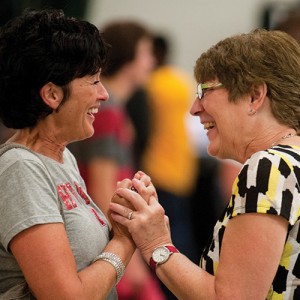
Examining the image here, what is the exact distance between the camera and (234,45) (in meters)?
2.41

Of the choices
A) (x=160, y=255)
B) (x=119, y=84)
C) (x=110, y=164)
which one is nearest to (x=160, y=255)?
(x=160, y=255)

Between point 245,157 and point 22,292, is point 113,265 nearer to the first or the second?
point 22,292

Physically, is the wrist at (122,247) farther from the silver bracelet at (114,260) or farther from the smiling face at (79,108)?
the smiling face at (79,108)

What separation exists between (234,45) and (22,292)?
3.03 ft

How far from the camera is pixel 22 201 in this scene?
7.16ft

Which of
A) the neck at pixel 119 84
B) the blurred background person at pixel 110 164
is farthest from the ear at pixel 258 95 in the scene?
the neck at pixel 119 84

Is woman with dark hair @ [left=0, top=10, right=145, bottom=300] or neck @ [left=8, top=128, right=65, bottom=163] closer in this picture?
woman with dark hair @ [left=0, top=10, right=145, bottom=300]

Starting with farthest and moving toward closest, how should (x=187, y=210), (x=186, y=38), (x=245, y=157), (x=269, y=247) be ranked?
(x=186, y=38)
(x=187, y=210)
(x=245, y=157)
(x=269, y=247)

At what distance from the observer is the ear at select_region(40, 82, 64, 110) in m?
2.31

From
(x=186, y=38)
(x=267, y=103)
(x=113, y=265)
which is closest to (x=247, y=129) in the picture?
(x=267, y=103)

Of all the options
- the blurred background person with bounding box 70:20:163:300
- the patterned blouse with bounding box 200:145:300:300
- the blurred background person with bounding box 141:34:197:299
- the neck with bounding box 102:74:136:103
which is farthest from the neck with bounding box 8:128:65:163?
the blurred background person with bounding box 141:34:197:299

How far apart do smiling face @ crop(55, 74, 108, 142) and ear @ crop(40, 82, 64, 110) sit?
3 centimetres

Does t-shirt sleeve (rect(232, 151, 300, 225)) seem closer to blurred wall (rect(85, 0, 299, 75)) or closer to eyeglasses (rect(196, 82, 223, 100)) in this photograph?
eyeglasses (rect(196, 82, 223, 100))

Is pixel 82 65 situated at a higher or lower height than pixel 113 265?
higher
